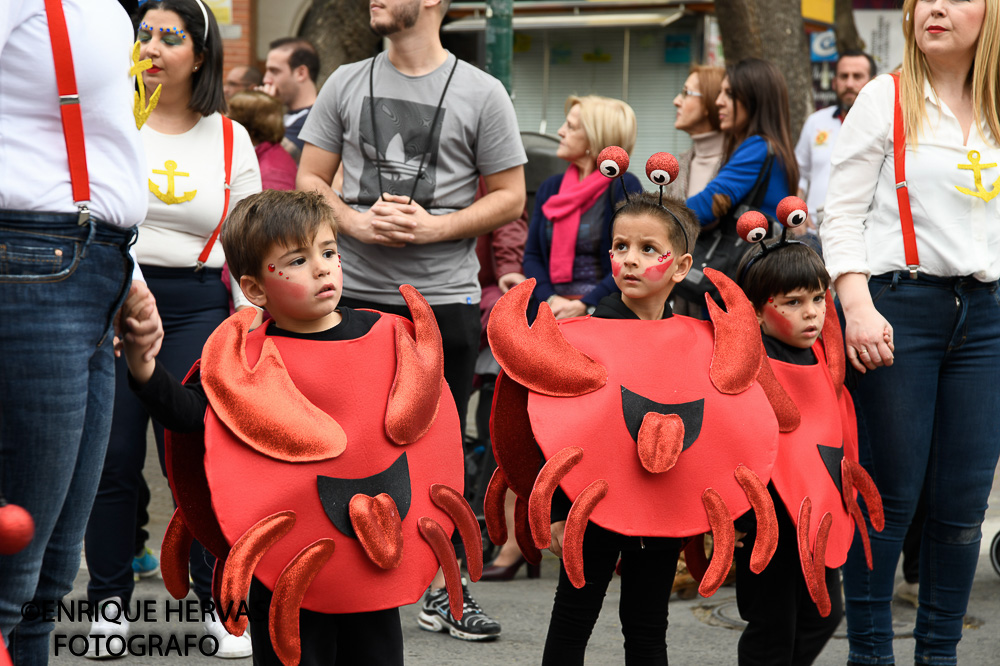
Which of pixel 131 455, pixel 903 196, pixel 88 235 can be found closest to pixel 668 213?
pixel 903 196

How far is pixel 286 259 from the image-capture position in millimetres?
2557

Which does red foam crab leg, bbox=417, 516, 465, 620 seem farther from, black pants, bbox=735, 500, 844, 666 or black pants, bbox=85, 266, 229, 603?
black pants, bbox=85, 266, 229, 603

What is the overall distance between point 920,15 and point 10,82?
2383mm

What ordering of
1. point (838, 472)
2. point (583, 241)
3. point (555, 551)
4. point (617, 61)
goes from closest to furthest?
point (555, 551) → point (838, 472) → point (583, 241) → point (617, 61)

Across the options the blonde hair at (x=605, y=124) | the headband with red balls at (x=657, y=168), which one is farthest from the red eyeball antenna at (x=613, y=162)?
the blonde hair at (x=605, y=124)

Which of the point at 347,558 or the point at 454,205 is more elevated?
the point at 454,205

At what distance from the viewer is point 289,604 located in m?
2.37

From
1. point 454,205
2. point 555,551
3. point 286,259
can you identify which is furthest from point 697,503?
point 454,205

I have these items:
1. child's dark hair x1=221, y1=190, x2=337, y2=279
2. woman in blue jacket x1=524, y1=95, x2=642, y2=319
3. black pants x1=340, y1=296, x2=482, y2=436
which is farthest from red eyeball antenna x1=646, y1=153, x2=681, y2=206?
woman in blue jacket x1=524, y1=95, x2=642, y2=319

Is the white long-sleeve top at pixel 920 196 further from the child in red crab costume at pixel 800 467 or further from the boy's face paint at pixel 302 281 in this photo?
the boy's face paint at pixel 302 281

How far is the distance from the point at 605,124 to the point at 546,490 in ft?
8.60

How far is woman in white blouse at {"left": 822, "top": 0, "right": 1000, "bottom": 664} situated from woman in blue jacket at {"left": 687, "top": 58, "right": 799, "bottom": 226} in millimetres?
1281

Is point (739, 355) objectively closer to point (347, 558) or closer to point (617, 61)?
point (347, 558)

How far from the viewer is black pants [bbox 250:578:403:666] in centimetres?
253
